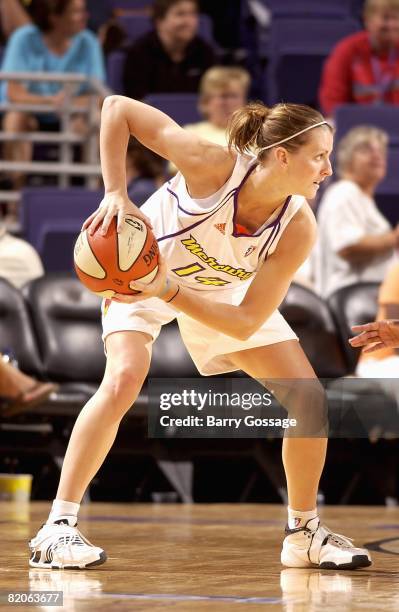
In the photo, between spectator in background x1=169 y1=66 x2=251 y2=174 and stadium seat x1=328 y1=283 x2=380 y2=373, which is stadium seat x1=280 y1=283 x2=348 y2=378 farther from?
spectator in background x1=169 y1=66 x2=251 y2=174

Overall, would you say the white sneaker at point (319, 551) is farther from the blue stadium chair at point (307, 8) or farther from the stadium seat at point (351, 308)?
the blue stadium chair at point (307, 8)

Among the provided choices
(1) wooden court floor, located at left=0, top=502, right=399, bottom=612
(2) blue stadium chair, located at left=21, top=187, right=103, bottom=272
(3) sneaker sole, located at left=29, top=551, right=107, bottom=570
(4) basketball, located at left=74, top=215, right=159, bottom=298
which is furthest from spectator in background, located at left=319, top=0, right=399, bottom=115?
(3) sneaker sole, located at left=29, top=551, right=107, bottom=570

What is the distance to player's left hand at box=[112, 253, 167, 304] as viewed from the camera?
3.16 m

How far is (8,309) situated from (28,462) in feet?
2.46

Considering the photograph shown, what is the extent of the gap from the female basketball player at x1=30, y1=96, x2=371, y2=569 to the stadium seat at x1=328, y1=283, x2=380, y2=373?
2.50 metres

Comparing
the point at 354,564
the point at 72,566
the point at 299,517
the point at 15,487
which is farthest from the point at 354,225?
the point at 72,566

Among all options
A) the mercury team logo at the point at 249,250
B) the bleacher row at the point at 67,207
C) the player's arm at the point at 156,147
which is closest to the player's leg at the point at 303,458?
the mercury team logo at the point at 249,250

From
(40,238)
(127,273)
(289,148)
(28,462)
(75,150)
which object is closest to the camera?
(127,273)

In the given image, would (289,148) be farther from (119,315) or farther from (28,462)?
(28,462)

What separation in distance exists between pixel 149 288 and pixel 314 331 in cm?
302

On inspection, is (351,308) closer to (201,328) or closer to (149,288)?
(201,328)

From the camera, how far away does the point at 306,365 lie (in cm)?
368

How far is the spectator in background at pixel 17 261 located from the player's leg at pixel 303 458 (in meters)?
2.83

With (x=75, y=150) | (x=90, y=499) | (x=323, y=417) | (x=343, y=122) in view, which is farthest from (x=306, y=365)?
(x=75, y=150)
